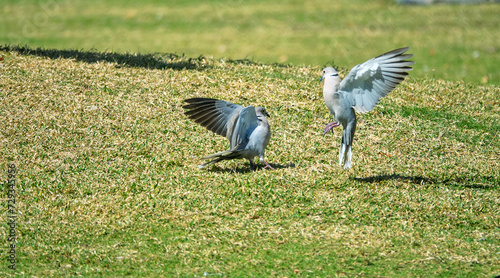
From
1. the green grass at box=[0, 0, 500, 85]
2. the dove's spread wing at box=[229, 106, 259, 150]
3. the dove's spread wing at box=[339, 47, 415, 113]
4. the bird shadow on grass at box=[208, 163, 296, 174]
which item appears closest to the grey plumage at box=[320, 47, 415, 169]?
the dove's spread wing at box=[339, 47, 415, 113]

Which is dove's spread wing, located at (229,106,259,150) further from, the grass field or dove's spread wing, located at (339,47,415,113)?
dove's spread wing, located at (339,47,415,113)

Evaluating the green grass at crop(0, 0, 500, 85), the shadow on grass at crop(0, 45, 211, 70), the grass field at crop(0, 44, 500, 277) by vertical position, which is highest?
the green grass at crop(0, 0, 500, 85)

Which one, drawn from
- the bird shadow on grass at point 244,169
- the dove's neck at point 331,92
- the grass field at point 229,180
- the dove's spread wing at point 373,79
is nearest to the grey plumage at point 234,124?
the bird shadow on grass at point 244,169

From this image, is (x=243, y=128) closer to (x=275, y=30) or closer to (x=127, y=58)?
(x=127, y=58)

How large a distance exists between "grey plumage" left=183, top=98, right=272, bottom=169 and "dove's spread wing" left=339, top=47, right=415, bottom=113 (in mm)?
955

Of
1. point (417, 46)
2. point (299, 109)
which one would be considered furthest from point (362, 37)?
point (299, 109)

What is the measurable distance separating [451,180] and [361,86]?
1552mm

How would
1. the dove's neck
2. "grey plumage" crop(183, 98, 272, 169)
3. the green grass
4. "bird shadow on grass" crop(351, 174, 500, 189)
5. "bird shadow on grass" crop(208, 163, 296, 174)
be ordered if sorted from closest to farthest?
the dove's neck
"grey plumage" crop(183, 98, 272, 169)
"bird shadow on grass" crop(351, 174, 500, 189)
"bird shadow on grass" crop(208, 163, 296, 174)
the green grass

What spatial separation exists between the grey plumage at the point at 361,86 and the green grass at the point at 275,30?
7.89 meters

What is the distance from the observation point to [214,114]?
6.67 meters

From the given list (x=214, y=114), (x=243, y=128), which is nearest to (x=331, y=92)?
(x=243, y=128)

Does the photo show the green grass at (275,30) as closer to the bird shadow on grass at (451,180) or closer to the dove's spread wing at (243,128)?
the bird shadow on grass at (451,180)

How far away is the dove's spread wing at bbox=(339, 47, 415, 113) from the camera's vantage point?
20.3 ft

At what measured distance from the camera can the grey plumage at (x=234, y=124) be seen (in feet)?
21.5
